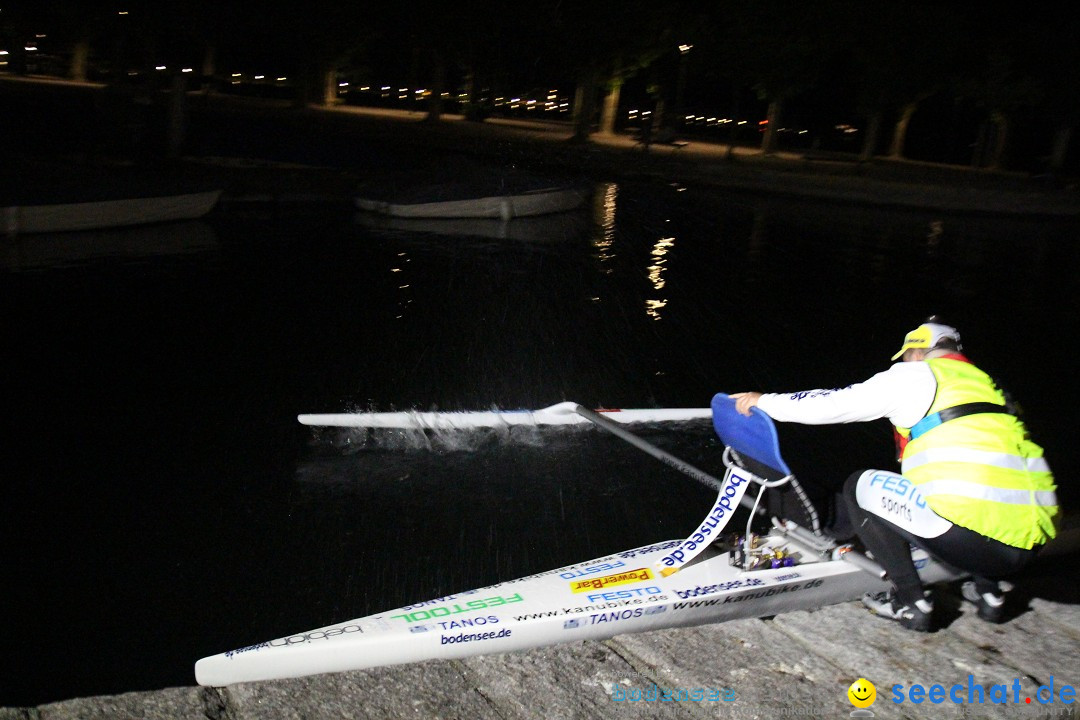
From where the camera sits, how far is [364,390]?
10867 millimetres

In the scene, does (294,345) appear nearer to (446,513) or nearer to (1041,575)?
(446,513)

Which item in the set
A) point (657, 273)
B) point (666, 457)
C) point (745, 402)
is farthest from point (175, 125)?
point (745, 402)

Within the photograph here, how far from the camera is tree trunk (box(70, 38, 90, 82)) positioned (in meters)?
58.8

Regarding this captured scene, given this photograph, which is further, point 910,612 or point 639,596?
point 639,596

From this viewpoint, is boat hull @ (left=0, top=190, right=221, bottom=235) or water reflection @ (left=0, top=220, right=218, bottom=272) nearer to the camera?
water reflection @ (left=0, top=220, right=218, bottom=272)

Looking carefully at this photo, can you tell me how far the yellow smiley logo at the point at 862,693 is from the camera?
165 inches

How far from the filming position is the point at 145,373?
1101cm

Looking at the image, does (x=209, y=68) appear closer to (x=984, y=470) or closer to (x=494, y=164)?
(x=494, y=164)

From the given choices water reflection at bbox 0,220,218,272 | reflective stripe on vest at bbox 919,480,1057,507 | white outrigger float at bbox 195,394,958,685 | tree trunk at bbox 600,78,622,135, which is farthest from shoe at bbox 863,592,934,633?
tree trunk at bbox 600,78,622,135

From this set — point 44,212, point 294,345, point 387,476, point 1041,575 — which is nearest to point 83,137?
→ point 44,212

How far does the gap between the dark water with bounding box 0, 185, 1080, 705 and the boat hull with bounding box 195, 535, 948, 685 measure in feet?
2.97

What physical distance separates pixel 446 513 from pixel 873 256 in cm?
1663

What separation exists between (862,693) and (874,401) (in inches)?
55.1

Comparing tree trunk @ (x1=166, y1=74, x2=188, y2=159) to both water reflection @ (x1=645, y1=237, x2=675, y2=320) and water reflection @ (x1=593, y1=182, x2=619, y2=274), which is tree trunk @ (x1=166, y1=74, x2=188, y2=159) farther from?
water reflection @ (x1=645, y1=237, x2=675, y2=320)
